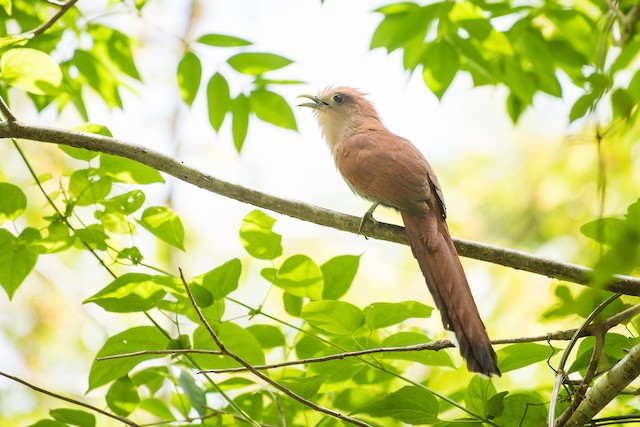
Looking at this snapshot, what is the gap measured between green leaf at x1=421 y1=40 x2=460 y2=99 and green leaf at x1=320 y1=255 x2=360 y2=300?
50.4 inches

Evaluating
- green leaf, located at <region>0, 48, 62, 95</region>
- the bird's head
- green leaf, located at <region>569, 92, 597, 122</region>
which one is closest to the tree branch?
green leaf, located at <region>569, 92, 597, 122</region>

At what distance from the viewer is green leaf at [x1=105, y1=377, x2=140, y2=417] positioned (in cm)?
222

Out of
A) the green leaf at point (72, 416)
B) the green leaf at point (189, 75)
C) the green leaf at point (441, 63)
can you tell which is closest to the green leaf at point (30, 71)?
the green leaf at point (189, 75)

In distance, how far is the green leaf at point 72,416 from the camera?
2.08 metres

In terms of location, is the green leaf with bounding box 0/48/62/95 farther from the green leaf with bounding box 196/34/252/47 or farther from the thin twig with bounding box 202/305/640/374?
the thin twig with bounding box 202/305/640/374

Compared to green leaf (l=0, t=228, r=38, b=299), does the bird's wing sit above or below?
above

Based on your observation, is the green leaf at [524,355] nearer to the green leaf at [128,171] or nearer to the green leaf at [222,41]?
the green leaf at [128,171]

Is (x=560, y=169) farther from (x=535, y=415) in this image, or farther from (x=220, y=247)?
(x=535, y=415)

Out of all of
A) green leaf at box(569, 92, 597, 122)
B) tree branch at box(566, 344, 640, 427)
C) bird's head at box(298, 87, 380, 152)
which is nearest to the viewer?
green leaf at box(569, 92, 597, 122)

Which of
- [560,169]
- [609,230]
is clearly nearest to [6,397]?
[560,169]

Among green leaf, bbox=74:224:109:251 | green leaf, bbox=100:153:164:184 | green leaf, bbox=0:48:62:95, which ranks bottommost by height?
green leaf, bbox=74:224:109:251

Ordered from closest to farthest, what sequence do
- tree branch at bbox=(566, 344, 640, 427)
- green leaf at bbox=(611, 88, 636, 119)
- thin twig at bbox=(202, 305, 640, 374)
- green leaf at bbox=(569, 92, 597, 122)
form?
green leaf at bbox=(611, 88, 636, 119)
green leaf at bbox=(569, 92, 597, 122)
tree branch at bbox=(566, 344, 640, 427)
thin twig at bbox=(202, 305, 640, 374)

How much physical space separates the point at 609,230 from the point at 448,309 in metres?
0.73

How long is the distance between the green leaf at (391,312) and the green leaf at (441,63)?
1496mm
